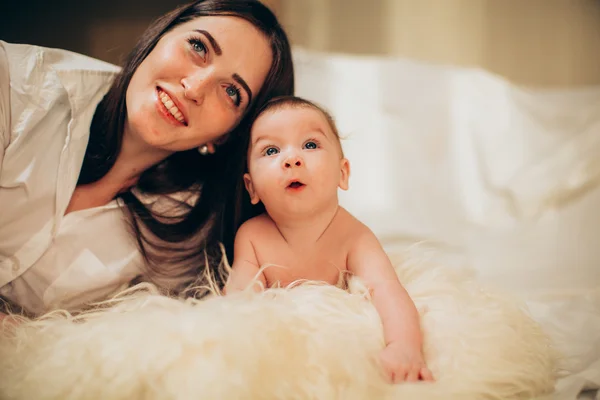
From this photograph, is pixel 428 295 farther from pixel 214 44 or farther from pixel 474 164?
pixel 474 164

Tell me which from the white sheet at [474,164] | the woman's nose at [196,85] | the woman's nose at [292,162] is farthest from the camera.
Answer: the white sheet at [474,164]

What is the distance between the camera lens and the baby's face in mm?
961

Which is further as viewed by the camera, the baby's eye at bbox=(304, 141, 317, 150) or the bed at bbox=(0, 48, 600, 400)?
the baby's eye at bbox=(304, 141, 317, 150)

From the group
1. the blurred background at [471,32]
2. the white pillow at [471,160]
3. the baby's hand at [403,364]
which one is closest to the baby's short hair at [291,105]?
the baby's hand at [403,364]

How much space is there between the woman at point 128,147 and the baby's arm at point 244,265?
0.44 ft

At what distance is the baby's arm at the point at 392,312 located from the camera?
763 mm

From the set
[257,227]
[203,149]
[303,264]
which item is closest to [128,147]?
[203,149]

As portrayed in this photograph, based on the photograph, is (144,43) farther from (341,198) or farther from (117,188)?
(341,198)

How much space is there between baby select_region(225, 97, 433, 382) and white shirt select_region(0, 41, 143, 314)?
329 mm

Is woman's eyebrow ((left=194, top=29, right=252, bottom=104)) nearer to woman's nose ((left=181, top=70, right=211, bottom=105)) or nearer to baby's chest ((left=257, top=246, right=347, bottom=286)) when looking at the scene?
woman's nose ((left=181, top=70, right=211, bottom=105))

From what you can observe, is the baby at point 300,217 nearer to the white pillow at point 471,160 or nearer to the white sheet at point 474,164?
the white sheet at point 474,164

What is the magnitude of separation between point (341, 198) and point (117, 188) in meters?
0.83

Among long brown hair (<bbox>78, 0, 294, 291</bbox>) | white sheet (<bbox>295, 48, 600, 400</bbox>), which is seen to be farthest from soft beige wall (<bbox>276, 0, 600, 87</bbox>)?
long brown hair (<bbox>78, 0, 294, 291</bbox>)

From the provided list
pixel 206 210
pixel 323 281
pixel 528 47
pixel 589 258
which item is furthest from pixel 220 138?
pixel 528 47
